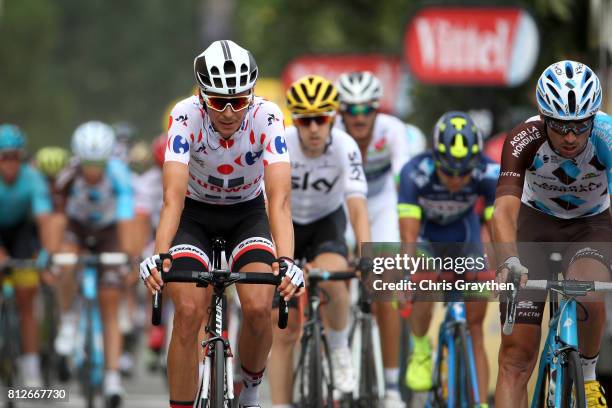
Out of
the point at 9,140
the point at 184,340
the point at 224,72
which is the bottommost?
the point at 184,340

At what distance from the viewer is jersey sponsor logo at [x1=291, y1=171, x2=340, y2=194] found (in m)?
10.8

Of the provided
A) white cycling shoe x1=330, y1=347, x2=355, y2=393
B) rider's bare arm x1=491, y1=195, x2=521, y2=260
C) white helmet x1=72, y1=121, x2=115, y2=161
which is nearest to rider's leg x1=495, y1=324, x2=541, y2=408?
rider's bare arm x1=491, y1=195, x2=521, y2=260

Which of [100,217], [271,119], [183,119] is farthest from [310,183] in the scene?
[100,217]

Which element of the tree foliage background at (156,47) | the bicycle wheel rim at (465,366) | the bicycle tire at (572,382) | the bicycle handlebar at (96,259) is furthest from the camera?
the tree foliage background at (156,47)

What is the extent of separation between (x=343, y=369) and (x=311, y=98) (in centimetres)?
192

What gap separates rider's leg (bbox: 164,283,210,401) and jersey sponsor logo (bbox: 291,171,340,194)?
2.89 meters

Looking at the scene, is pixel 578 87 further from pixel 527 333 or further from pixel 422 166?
pixel 422 166

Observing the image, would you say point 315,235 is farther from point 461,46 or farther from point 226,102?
point 461,46

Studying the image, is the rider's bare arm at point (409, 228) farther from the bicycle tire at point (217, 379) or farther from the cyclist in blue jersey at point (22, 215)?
the cyclist in blue jersey at point (22, 215)

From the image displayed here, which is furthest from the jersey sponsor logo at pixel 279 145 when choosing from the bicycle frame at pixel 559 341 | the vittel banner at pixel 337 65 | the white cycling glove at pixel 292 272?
the vittel banner at pixel 337 65

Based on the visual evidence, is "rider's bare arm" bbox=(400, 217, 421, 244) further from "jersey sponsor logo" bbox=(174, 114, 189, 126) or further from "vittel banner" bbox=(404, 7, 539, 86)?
"vittel banner" bbox=(404, 7, 539, 86)

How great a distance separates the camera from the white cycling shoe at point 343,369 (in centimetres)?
1042

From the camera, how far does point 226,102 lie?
8133 mm

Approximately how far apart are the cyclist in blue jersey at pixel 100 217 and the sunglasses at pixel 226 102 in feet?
17.4
